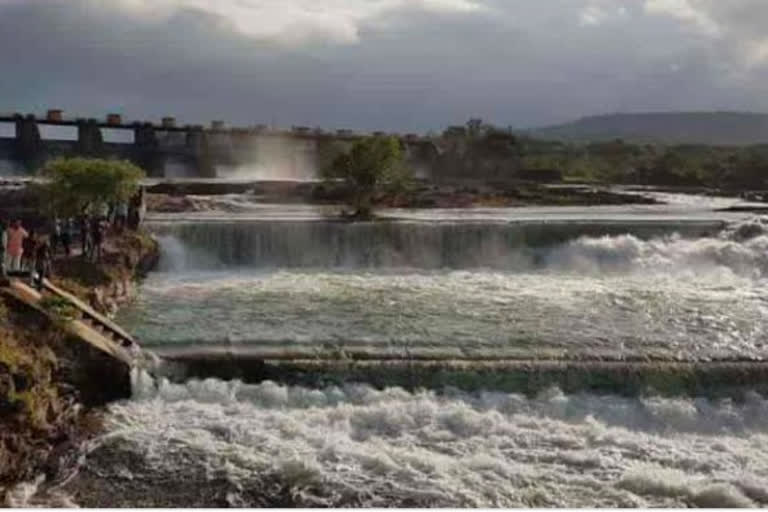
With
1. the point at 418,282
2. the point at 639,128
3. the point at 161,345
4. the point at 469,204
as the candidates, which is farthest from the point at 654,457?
the point at 639,128

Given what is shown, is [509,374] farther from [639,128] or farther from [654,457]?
[639,128]

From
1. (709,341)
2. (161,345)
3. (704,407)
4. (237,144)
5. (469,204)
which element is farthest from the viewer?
(237,144)

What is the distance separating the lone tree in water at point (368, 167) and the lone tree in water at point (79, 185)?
494 inches

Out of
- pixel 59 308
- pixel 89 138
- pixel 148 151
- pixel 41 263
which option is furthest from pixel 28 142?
pixel 59 308

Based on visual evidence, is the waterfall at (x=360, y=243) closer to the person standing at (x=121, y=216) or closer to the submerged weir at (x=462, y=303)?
the submerged weir at (x=462, y=303)

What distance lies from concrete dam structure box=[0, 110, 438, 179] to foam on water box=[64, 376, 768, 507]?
40263 mm

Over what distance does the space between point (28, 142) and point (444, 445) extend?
44.0m

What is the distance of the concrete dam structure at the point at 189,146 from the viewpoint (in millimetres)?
50344

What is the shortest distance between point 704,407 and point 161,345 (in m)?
8.53

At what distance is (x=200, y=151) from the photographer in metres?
55.7

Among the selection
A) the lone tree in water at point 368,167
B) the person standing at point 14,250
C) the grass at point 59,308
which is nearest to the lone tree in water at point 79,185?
the person standing at point 14,250

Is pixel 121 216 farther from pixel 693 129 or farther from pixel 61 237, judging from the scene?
pixel 693 129

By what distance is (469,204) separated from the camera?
Result: 120 ft

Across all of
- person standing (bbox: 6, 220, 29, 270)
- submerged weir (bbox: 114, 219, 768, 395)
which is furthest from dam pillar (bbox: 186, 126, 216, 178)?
person standing (bbox: 6, 220, 29, 270)
